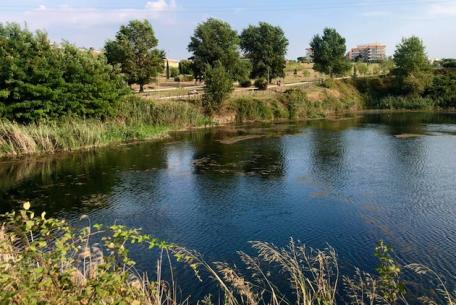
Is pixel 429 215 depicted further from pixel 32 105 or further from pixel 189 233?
pixel 32 105

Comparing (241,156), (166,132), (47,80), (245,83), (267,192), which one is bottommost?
(267,192)

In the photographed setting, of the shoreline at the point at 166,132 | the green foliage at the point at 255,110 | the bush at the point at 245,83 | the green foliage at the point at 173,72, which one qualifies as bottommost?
the shoreline at the point at 166,132

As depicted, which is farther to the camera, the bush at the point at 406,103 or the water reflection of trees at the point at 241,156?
the bush at the point at 406,103

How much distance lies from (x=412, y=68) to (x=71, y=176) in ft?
203

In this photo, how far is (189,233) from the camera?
688 inches

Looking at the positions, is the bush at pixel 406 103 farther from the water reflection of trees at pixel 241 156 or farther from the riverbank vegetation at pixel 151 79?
the water reflection of trees at pixel 241 156

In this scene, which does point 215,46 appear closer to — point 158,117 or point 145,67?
point 145,67

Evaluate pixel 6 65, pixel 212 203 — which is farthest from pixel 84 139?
pixel 212 203

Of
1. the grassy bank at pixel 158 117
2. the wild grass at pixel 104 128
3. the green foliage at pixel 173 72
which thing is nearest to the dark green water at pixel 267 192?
the wild grass at pixel 104 128

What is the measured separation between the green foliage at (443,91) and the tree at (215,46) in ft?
109

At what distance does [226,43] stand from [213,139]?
27208 mm

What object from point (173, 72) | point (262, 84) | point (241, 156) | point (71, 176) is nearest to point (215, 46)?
point (262, 84)

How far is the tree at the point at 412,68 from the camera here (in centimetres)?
7134

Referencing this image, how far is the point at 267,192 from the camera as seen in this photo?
2344 cm
